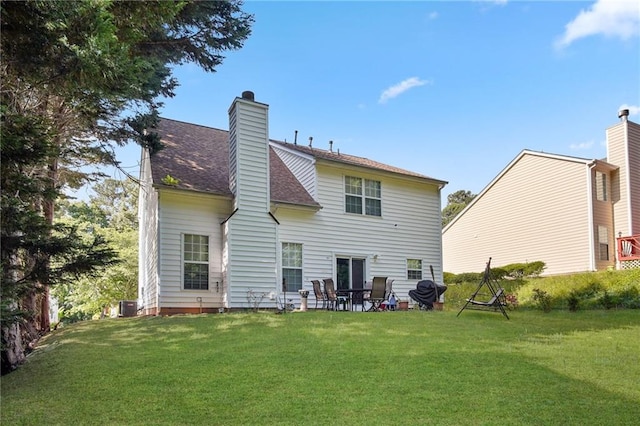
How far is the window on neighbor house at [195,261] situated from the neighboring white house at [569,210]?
15.3 meters

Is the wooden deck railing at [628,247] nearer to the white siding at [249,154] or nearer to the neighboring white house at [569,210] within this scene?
the neighboring white house at [569,210]

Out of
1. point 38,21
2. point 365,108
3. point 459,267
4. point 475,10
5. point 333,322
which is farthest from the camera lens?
point 459,267

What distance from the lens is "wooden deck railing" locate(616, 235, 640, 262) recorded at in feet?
59.0

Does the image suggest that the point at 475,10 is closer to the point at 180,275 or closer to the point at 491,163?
the point at 180,275

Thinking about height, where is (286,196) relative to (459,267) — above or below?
above

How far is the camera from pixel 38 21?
463 cm

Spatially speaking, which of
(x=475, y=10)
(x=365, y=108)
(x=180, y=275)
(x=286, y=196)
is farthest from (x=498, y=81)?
(x=180, y=275)

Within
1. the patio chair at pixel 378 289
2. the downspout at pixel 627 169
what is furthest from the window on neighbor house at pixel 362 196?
the downspout at pixel 627 169

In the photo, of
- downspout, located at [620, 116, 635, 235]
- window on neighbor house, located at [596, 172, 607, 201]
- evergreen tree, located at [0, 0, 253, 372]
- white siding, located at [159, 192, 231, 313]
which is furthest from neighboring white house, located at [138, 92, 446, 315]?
downspout, located at [620, 116, 635, 235]

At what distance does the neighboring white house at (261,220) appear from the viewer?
12.1m

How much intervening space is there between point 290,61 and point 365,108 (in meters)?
4.73

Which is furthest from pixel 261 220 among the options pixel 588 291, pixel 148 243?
pixel 588 291

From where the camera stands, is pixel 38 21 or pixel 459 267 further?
pixel 459 267

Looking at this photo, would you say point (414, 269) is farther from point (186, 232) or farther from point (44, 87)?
point (44, 87)
